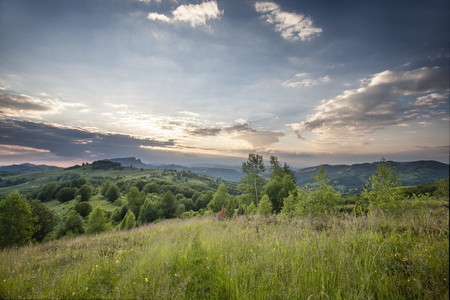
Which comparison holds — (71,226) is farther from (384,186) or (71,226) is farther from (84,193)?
(384,186)

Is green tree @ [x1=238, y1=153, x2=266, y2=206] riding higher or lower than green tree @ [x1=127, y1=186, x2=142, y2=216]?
higher

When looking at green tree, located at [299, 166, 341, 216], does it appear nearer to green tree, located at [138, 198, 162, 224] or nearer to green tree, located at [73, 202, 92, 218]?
green tree, located at [138, 198, 162, 224]

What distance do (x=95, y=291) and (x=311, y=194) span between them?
1549 centimetres

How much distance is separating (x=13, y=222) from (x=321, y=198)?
1758 inches

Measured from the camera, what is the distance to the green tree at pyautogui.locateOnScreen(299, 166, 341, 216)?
14.3 m

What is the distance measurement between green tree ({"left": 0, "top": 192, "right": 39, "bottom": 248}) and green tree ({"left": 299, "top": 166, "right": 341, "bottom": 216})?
41473 mm

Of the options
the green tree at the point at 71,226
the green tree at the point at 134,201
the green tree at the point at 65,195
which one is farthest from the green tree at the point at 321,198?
the green tree at the point at 65,195

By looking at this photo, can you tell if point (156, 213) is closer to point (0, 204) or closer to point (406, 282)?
point (0, 204)

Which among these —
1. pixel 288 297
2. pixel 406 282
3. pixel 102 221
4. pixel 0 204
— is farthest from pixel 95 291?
pixel 102 221

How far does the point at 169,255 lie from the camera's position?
5.78 meters

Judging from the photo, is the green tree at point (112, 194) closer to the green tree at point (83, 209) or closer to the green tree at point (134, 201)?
the green tree at point (83, 209)

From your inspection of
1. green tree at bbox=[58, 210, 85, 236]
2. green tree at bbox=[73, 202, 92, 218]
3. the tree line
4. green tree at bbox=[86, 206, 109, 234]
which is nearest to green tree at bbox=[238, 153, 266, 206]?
the tree line

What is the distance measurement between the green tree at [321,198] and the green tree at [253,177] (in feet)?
84.5

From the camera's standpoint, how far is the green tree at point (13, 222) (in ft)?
88.4
